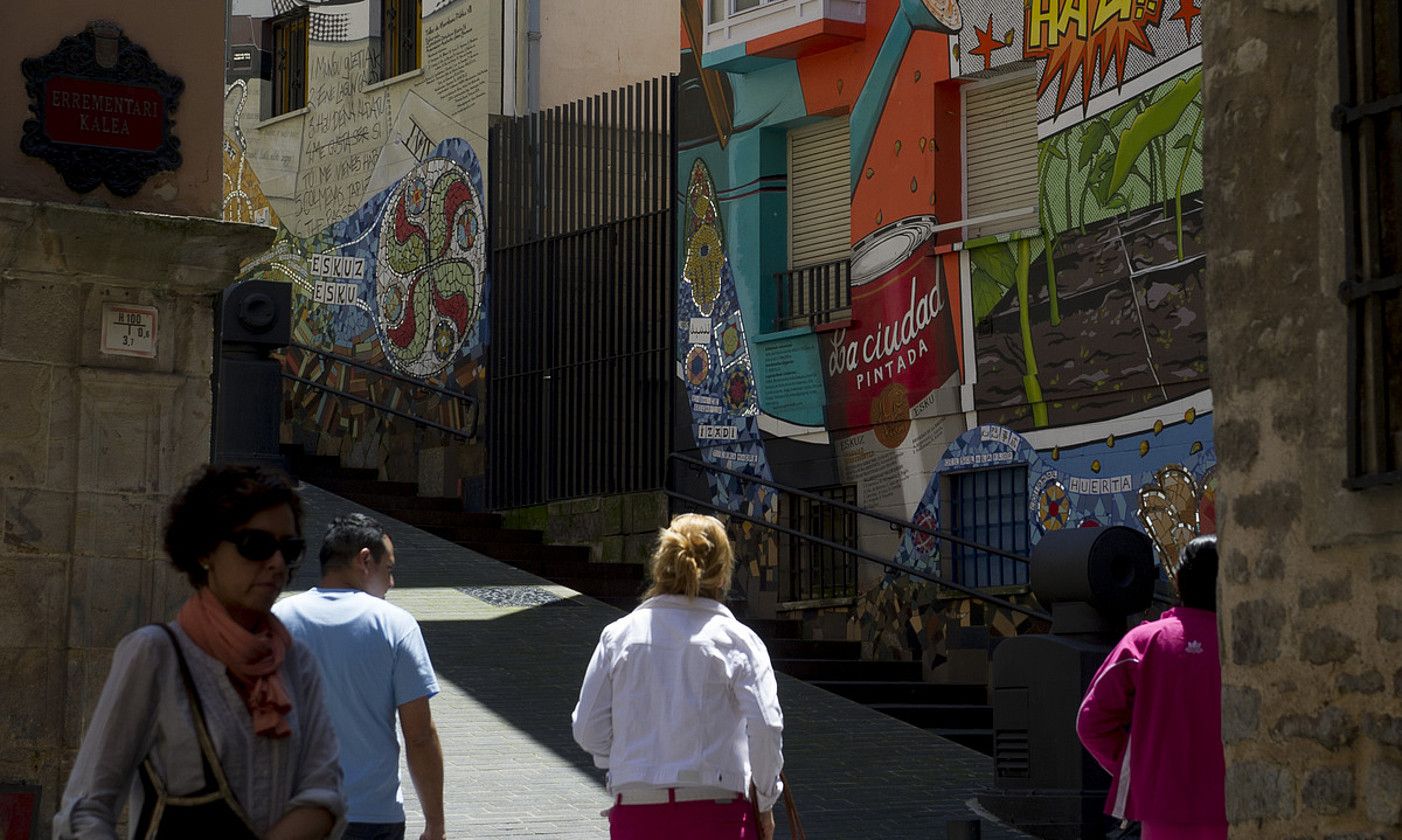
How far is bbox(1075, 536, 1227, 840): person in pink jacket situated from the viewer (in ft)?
22.4

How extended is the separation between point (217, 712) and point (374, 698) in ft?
8.57

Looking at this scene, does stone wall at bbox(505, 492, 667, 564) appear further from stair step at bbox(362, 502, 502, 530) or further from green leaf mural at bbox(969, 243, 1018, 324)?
green leaf mural at bbox(969, 243, 1018, 324)

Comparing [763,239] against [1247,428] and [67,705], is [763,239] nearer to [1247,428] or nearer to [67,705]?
[67,705]

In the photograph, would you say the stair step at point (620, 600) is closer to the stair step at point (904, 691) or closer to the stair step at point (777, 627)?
the stair step at point (777, 627)

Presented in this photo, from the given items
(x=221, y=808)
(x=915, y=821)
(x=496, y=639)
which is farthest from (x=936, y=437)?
(x=221, y=808)

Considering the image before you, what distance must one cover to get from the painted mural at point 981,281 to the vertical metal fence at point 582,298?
782 mm

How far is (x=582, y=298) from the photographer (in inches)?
893

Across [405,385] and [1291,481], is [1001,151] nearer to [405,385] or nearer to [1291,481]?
[405,385]

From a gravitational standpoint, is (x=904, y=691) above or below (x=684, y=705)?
below

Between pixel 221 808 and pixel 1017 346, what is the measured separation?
14475mm

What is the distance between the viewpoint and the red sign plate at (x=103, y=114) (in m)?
9.57

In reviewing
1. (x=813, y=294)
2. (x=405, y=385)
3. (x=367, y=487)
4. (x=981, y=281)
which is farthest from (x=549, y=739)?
(x=405, y=385)

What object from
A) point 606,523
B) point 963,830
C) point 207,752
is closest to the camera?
point 207,752

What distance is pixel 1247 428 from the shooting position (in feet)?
22.8
